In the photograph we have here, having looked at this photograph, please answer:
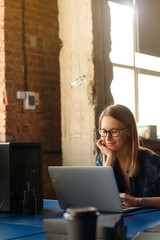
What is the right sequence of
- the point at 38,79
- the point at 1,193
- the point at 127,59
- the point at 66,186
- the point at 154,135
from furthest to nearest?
the point at 127,59 → the point at 154,135 → the point at 38,79 → the point at 1,193 → the point at 66,186

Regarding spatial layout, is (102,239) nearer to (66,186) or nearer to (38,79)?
(66,186)

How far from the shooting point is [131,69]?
18.1 feet

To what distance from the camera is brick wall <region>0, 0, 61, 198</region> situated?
424 cm

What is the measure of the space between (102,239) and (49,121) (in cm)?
335

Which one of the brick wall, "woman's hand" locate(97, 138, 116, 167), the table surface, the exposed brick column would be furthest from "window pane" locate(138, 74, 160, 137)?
the table surface

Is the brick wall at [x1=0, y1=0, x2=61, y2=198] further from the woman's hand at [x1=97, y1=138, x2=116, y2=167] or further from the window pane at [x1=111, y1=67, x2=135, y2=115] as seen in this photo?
the woman's hand at [x1=97, y1=138, x2=116, y2=167]

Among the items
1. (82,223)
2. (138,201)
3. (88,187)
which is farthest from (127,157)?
(82,223)

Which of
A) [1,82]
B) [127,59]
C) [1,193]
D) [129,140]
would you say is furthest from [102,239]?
[127,59]

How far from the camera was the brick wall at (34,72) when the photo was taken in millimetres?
4238

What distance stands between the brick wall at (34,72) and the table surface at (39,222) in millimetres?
2027

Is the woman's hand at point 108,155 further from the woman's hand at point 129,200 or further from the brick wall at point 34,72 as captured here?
the brick wall at point 34,72

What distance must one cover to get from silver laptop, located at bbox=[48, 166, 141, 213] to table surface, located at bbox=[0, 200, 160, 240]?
0.30 feet

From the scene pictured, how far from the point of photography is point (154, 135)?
15.9 ft

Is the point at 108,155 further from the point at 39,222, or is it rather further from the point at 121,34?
the point at 121,34
